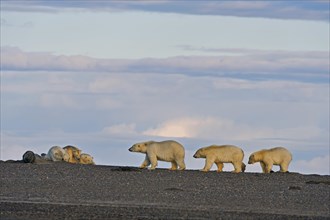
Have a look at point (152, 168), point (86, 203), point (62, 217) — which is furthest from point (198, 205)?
point (152, 168)

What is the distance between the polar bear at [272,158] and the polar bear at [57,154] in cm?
601

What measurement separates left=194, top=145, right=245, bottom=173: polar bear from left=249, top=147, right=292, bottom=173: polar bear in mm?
946

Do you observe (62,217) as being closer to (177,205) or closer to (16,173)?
(177,205)

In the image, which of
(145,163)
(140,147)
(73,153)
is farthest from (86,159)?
(145,163)

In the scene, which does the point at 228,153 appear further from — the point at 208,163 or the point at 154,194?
the point at 154,194

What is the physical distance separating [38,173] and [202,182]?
14.8ft

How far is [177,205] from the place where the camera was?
74.3 feet

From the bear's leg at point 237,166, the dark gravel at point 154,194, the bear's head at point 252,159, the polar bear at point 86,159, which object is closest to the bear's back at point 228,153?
the bear's leg at point 237,166

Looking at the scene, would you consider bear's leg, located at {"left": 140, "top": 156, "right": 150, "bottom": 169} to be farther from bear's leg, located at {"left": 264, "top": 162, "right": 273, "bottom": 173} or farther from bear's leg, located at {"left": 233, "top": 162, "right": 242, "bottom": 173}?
bear's leg, located at {"left": 264, "top": 162, "right": 273, "bottom": 173}

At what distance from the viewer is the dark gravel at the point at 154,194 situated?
21.1 meters

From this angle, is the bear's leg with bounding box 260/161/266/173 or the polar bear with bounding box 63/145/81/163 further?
the polar bear with bounding box 63/145/81/163

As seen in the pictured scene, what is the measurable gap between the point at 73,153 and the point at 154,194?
1411cm

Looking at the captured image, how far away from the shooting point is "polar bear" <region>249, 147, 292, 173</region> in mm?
34969

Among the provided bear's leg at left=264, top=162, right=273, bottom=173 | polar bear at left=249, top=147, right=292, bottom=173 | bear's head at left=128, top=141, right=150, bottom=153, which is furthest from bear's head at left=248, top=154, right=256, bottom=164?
bear's head at left=128, top=141, right=150, bottom=153
